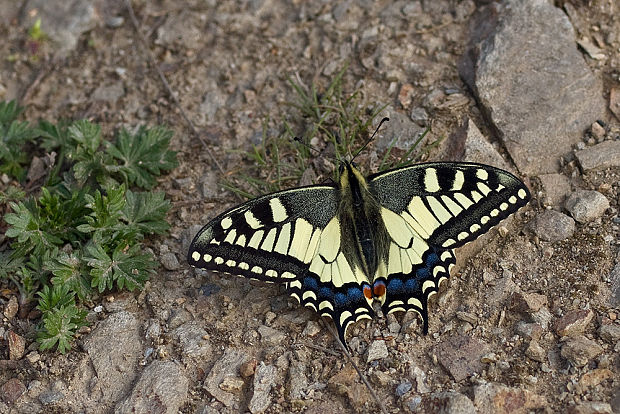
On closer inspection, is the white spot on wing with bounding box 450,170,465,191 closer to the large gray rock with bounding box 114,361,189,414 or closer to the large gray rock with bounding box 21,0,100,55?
the large gray rock with bounding box 114,361,189,414

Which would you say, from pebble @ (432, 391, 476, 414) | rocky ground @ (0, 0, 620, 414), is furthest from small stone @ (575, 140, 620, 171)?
pebble @ (432, 391, 476, 414)

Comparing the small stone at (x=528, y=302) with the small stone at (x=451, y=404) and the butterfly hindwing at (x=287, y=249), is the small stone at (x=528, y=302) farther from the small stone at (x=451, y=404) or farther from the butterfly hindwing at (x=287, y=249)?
the butterfly hindwing at (x=287, y=249)

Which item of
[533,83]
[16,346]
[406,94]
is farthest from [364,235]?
[16,346]

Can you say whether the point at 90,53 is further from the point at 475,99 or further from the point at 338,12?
the point at 475,99

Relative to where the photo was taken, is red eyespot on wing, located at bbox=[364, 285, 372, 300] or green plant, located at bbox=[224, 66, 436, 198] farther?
green plant, located at bbox=[224, 66, 436, 198]

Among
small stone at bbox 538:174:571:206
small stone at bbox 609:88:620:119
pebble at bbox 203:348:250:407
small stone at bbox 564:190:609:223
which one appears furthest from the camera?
small stone at bbox 609:88:620:119

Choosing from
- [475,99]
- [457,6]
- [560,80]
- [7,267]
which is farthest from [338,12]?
[7,267]

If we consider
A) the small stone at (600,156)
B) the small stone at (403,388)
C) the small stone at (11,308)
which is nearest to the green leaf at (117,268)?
the small stone at (11,308)

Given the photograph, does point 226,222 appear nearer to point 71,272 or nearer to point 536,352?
point 71,272
